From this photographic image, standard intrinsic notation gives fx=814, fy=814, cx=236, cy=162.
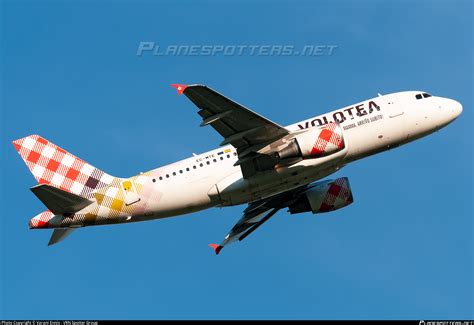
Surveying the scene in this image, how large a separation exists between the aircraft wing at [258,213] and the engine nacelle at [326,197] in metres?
0.59

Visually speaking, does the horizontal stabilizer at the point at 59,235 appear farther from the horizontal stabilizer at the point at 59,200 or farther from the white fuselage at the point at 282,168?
the white fuselage at the point at 282,168

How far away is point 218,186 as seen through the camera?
161ft

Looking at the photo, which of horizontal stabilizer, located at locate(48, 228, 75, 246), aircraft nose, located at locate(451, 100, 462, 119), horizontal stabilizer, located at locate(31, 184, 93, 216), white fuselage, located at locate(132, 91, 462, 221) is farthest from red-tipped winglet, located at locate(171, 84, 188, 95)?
aircraft nose, located at locate(451, 100, 462, 119)

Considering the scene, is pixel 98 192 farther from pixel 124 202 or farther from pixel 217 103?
pixel 217 103

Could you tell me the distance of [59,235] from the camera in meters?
50.2

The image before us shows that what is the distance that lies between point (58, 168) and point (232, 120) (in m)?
13.1

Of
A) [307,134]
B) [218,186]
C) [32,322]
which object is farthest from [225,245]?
[32,322]

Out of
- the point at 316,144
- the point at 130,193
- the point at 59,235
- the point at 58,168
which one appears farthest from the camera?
the point at 58,168

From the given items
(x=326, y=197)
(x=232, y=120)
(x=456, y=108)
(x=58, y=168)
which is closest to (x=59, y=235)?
(x=58, y=168)

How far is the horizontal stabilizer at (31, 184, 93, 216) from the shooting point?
47.0 metres

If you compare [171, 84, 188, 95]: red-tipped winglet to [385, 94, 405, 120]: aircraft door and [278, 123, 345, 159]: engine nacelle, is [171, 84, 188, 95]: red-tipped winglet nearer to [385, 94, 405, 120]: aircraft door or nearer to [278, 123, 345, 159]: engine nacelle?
[278, 123, 345, 159]: engine nacelle

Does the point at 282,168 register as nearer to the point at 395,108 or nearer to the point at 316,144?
the point at 316,144

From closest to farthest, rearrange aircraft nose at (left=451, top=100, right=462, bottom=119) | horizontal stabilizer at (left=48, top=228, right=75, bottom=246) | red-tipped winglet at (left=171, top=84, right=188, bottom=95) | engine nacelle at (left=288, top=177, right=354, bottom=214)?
red-tipped winglet at (left=171, top=84, right=188, bottom=95)
horizontal stabilizer at (left=48, top=228, right=75, bottom=246)
aircraft nose at (left=451, top=100, right=462, bottom=119)
engine nacelle at (left=288, top=177, right=354, bottom=214)

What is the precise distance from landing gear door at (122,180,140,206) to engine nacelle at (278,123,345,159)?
919cm
